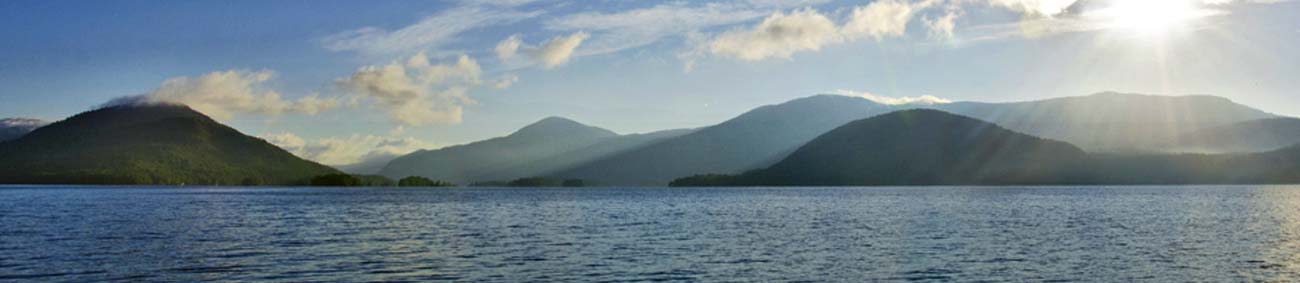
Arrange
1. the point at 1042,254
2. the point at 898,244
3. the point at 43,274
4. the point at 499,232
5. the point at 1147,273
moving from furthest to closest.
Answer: the point at 499,232
the point at 898,244
the point at 1042,254
the point at 1147,273
the point at 43,274

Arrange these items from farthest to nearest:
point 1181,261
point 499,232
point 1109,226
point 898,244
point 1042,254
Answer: point 1109,226 < point 499,232 < point 898,244 < point 1042,254 < point 1181,261

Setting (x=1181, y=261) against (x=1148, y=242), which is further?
(x=1148, y=242)

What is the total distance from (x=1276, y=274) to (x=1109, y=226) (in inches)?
2122

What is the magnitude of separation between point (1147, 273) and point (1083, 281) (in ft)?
25.0

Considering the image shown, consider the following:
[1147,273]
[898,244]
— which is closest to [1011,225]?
[898,244]

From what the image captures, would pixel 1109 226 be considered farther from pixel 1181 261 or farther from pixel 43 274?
pixel 43 274

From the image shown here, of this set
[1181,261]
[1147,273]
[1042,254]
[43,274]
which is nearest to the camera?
[43,274]

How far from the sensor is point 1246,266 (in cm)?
6744

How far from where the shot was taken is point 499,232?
10106 centimetres

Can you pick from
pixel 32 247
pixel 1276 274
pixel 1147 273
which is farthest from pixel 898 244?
pixel 32 247

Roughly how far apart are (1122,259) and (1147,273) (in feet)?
30.5

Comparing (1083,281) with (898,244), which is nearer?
(1083,281)

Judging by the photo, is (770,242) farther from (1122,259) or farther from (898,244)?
(1122,259)

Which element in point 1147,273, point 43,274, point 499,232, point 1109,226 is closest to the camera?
point 43,274
